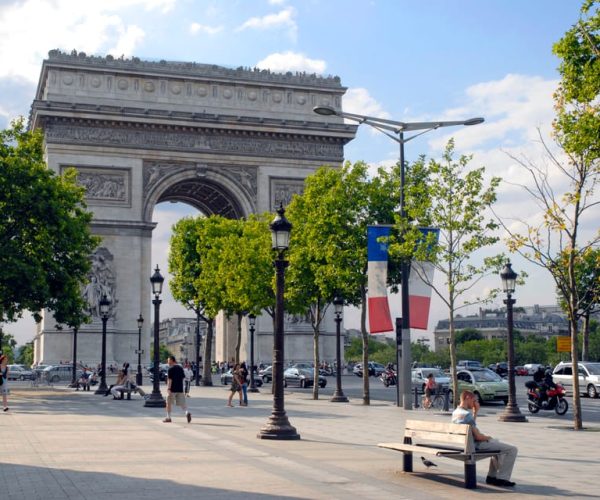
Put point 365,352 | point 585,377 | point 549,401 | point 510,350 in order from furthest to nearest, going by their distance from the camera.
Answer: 1. point 585,377
2. point 365,352
3. point 549,401
4. point 510,350

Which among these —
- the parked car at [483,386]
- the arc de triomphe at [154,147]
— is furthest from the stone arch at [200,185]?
the parked car at [483,386]

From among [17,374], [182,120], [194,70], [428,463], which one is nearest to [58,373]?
[182,120]

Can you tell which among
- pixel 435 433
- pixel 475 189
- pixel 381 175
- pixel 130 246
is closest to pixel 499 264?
pixel 475 189

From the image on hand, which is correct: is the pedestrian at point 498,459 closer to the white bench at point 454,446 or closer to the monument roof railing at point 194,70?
the white bench at point 454,446

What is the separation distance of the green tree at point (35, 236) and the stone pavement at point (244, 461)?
38.8 ft

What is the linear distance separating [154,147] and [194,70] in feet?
20.2

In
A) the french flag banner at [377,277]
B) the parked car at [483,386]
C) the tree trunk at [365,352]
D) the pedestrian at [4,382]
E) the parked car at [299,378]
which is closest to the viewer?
the pedestrian at [4,382]

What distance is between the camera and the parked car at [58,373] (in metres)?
57.2

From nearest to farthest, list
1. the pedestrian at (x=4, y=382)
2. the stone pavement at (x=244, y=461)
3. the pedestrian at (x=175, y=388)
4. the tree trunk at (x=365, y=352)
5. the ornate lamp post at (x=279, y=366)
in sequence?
the stone pavement at (x=244, y=461) < the ornate lamp post at (x=279, y=366) < the pedestrian at (x=175, y=388) < the pedestrian at (x=4, y=382) < the tree trunk at (x=365, y=352)

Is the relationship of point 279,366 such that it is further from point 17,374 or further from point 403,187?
point 17,374

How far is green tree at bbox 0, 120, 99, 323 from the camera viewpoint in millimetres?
38344

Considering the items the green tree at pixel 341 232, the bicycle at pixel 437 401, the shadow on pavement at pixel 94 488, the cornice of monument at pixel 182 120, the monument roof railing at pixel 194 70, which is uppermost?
the monument roof railing at pixel 194 70

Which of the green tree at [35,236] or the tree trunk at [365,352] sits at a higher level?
the green tree at [35,236]

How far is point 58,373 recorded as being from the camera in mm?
57688
